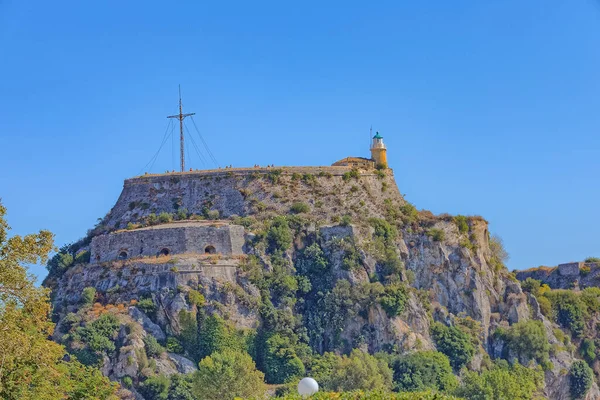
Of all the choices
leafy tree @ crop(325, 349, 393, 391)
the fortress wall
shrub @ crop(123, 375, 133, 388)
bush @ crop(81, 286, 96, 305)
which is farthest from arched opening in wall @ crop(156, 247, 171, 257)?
leafy tree @ crop(325, 349, 393, 391)

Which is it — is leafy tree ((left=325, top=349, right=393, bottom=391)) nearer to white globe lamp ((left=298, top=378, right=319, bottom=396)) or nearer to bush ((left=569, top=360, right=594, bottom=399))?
bush ((left=569, top=360, right=594, bottom=399))

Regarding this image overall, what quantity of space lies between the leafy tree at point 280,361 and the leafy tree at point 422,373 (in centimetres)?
707

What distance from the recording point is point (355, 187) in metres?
→ 112

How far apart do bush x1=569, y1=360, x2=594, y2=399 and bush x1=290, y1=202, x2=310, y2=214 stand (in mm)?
24268

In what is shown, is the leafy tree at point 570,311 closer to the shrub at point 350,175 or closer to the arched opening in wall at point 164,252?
the shrub at point 350,175

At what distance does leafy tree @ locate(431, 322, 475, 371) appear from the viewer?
103m

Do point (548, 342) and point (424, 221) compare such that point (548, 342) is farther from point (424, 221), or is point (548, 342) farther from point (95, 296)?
point (95, 296)

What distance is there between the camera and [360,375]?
306 ft

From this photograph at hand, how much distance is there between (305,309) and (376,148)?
19.7 meters

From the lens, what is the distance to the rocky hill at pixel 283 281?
323 ft

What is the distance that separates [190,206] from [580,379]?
3354 centimetres

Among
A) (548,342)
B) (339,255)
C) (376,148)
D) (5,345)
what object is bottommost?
(5,345)

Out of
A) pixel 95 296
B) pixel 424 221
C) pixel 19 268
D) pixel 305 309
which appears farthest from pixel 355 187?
pixel 19 268

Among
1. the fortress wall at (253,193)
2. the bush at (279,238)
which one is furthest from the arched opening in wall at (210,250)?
the fortress wall at (253,193)
